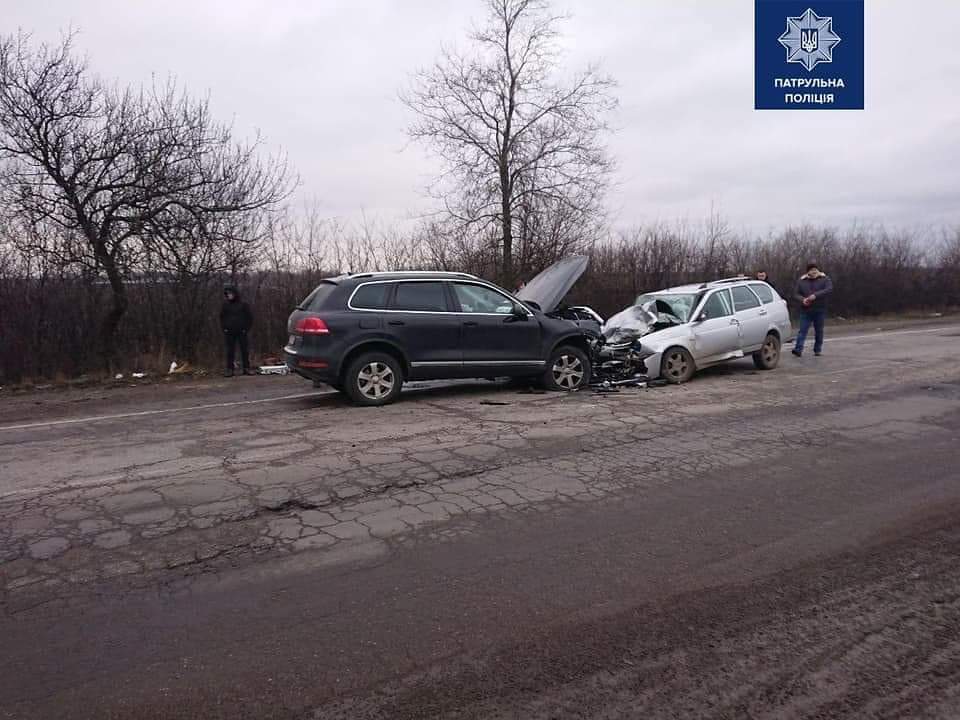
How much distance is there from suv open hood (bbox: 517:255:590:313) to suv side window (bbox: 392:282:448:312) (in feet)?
5.96

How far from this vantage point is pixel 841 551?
13.9ft

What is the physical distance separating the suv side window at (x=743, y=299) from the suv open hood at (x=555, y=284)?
277 centimetres

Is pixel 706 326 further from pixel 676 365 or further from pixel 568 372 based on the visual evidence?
pixel 568 372

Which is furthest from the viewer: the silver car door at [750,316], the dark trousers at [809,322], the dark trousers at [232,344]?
the dark trousers at [809,322]

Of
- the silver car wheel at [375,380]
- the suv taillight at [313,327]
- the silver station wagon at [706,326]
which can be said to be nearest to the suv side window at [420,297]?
the silver car wheel at [375,380]

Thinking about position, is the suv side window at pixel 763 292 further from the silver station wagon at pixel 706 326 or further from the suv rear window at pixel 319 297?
the suv rear window at pixel 319 297

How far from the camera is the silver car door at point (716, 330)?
11180mm

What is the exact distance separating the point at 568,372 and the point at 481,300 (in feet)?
5.72

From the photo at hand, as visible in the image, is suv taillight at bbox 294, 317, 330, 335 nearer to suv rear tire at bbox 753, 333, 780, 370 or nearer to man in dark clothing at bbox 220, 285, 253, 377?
man in dark clothing at bbox 220, 285, 253, 377

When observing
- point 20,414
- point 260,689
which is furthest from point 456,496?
point 20,414

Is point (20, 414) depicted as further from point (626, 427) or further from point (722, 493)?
point (722, 493)

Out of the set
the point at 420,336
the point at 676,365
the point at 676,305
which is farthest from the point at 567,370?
the point at 676,305

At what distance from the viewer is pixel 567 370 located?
1027 cm

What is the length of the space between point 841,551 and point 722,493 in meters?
1.19
